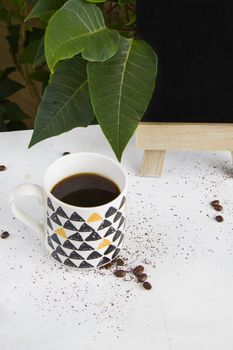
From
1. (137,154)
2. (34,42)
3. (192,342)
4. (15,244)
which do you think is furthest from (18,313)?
(34,42)

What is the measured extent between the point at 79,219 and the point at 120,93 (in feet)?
0.61

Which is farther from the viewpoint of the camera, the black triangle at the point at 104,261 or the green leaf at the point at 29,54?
the green leaf at the point at 29,54

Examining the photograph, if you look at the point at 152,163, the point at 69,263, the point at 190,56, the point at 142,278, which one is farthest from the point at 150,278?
the point at 190,56

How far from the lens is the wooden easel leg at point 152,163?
3.29ft

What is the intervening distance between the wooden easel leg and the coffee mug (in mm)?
157

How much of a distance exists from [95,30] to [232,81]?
23cm

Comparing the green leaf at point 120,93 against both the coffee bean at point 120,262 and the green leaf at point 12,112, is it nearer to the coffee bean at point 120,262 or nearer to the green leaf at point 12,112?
the coffee bean at point 120,262

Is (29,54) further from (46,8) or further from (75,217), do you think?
(75,217)

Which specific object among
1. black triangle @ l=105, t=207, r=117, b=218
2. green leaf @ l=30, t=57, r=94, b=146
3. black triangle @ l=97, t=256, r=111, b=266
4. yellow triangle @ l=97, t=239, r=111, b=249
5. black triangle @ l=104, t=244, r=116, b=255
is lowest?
black triangle @ l=97, t=256, r=111, b=266

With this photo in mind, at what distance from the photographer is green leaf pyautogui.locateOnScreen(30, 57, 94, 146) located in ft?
2.92

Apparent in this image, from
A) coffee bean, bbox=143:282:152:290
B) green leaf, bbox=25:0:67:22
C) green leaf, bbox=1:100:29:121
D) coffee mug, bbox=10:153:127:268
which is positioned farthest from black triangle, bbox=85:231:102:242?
green leaf, bbox=1:100:29:121

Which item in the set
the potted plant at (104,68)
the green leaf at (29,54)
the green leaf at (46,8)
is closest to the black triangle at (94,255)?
the potted plant at (104,68)

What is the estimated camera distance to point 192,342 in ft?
2.56

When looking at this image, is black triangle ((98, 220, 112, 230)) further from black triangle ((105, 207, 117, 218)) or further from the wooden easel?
the wooden easel
